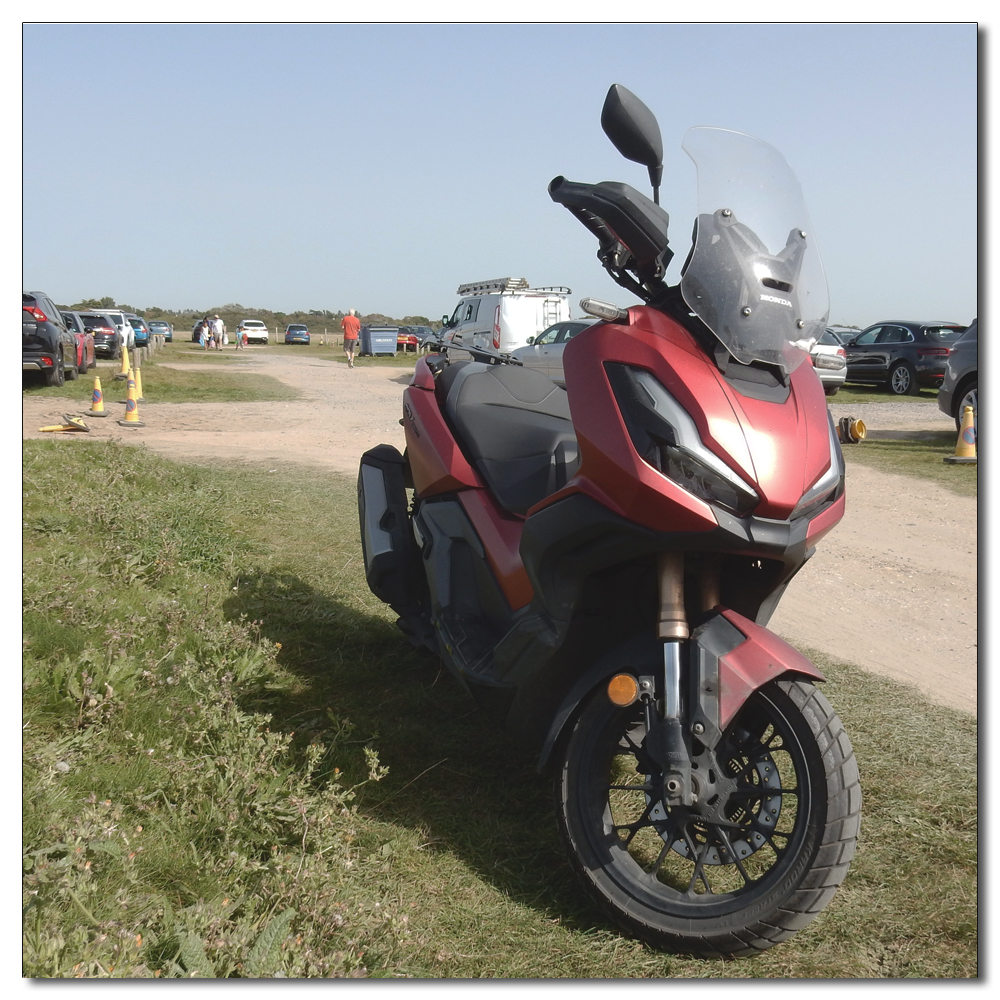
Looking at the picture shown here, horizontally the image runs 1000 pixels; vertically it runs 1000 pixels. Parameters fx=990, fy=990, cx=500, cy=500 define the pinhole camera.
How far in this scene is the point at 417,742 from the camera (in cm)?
369

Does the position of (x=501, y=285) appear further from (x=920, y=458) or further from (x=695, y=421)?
(x=695, y=421)

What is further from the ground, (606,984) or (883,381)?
(883,381)

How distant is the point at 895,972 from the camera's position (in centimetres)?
247

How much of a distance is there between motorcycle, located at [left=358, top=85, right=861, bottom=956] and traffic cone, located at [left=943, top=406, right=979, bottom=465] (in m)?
9.99

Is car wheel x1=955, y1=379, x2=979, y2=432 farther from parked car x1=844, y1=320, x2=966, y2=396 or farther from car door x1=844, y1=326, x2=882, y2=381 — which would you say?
car door x1=844, y1=326, x2=882, y2=381

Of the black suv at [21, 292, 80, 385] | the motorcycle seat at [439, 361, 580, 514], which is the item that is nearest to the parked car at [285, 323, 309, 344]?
the black suv at [21, 292, 80, 385]

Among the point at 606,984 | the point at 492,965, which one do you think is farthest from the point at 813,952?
the point at 492,965

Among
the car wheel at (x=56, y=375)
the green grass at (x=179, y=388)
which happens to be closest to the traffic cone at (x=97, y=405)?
the green grass at (x=179, y=388)

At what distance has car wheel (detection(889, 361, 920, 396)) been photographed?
22.3 metres

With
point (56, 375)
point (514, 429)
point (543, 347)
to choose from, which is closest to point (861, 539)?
point (514, 429)

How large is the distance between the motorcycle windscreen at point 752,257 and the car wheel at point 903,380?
836 inches

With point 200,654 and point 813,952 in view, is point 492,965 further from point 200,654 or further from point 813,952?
point 200,654

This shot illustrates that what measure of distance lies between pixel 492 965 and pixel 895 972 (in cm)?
101

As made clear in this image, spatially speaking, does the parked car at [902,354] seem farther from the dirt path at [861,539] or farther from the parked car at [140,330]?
the parked car at [140,330]
